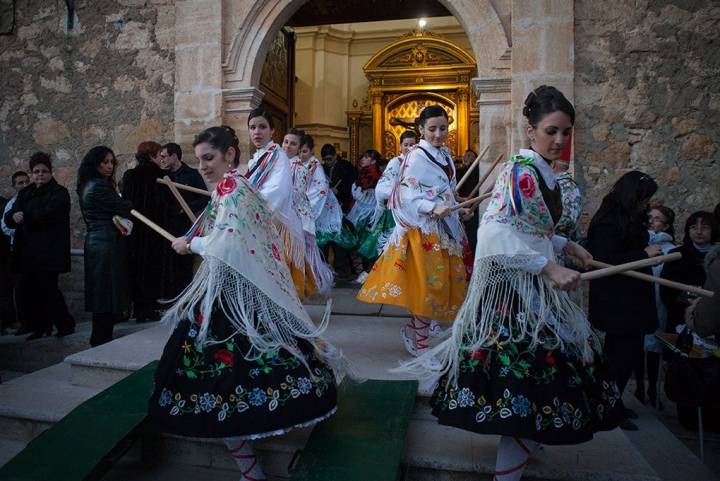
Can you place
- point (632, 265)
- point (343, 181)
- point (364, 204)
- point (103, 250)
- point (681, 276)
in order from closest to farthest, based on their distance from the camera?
point (632, 265) < point (681, 276) < point (103, 250) < point (364, 204) < point (343, 181)

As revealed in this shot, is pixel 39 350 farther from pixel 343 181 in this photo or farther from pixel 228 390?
pixel 343 181

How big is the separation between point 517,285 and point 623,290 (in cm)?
156

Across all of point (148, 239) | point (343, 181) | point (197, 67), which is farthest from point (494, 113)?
point (148, 239)

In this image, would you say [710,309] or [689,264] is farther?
[689,264]

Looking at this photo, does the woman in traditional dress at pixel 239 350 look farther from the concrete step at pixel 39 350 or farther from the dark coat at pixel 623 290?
the concrete step at pixel 39 350

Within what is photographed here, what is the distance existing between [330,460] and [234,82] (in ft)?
15.1

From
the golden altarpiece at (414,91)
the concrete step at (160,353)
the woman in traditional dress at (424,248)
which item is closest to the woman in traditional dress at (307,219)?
the concrete step at (160,353)

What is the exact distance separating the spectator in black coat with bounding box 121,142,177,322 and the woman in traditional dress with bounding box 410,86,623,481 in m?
3.85

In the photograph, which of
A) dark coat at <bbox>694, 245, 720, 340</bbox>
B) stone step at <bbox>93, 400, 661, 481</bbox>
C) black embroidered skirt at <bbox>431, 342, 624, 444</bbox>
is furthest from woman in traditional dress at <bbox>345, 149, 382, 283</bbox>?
dark coat at <bbox>694, 245, 720, 340</bbox>

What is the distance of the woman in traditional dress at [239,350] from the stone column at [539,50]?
11.3 ft

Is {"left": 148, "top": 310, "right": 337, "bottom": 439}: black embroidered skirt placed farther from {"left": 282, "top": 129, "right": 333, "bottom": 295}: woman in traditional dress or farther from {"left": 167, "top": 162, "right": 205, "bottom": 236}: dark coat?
{"left": 167, "top": 162, "right": 205, "bottom": 236}: dark coat

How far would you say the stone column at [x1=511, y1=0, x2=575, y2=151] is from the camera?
498 centimetres

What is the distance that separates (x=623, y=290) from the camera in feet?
10.8

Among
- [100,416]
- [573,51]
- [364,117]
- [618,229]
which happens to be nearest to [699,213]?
[618,229]
